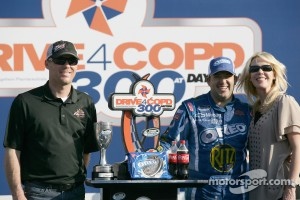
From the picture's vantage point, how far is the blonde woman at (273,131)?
270 cm

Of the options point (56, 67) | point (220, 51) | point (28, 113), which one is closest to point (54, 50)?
point (56, 67)

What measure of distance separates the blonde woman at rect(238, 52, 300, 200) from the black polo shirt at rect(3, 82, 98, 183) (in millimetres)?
895

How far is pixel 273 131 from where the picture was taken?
2764 mm

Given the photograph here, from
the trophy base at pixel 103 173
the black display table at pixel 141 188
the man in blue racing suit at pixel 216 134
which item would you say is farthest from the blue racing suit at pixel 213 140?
the trophy base at pixel 103 173

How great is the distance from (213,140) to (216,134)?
0.11ft

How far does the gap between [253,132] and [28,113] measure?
1.11 metres

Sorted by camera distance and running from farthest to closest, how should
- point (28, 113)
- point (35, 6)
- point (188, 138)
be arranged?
point (35, 6) < point (188, 138) < point (28, 113)

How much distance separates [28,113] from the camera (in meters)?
2.69

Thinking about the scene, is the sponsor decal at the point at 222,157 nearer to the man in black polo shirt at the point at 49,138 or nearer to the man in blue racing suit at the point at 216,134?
the man in blue racing suit at the point at 216,134

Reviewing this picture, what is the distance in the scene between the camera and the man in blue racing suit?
112 inches

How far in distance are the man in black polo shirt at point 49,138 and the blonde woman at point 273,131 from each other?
2.90 ft

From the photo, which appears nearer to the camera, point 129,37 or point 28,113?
point 28,113

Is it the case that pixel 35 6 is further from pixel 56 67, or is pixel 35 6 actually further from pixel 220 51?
pixel 220 51

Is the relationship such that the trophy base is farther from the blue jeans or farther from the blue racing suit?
the blue racing suit
